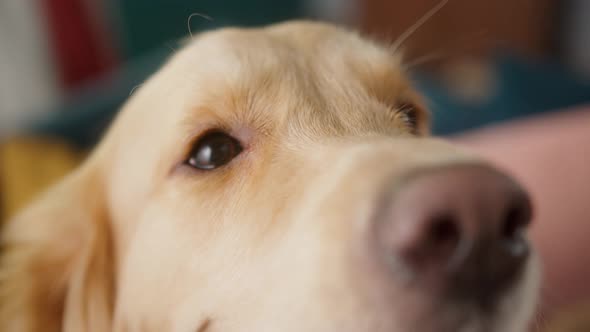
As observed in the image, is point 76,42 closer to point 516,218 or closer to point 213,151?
point 213,151

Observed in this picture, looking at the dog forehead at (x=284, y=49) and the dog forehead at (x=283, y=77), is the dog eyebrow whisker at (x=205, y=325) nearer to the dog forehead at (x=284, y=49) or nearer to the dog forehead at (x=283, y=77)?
the dog forehead at (x=283, y=77)

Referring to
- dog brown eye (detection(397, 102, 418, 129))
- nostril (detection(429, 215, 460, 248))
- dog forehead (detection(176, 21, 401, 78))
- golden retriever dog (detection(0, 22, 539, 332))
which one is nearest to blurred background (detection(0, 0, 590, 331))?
dog brown eye (detection(397, 102, 418, 129))

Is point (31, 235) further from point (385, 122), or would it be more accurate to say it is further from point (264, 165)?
point (385, 122)

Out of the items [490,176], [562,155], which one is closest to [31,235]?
[490,176]

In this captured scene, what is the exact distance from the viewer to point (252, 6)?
215cm

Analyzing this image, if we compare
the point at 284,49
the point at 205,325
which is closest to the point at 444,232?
the point at 205,325

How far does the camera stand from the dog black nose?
2.32 feet

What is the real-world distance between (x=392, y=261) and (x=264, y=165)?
1.50 ft

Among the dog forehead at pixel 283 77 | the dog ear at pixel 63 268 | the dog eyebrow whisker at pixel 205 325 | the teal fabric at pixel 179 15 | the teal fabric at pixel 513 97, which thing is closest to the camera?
the dog eyebrow whisker at pixel 205 325

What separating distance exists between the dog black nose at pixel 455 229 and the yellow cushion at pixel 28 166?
245cm

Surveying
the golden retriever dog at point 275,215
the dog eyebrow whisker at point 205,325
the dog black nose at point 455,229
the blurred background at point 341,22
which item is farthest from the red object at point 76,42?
the dog black nose at point 455,229

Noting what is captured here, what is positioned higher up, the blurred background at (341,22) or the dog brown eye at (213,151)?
the blurred background at (341,22)

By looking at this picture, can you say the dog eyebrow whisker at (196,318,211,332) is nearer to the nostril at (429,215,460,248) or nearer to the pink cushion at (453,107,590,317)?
the nostril at (429,215,460,248)

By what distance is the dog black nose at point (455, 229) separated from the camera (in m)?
0.71
